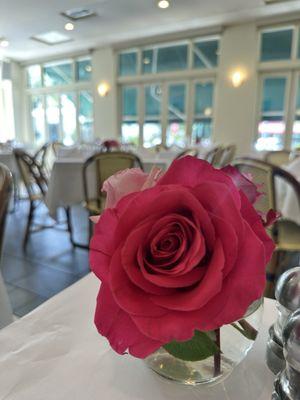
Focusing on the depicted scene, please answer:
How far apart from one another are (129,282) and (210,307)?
0.27ft

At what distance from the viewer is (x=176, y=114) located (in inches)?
297

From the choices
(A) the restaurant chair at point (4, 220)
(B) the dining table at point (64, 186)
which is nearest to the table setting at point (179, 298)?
(A) the restaurant chair at point (4, 220)

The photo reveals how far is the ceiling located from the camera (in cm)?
535

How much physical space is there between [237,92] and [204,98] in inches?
35.2

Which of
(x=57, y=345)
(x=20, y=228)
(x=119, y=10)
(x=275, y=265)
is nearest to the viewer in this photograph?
(x=57, y=345)

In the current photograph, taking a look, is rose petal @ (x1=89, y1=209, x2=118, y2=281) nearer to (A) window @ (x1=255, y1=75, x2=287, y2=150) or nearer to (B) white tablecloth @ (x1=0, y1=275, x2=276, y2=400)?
(B) white tablecloth @ (x1=0, y1=275, x2=276, y2=400)

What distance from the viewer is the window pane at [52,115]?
30.7 ft

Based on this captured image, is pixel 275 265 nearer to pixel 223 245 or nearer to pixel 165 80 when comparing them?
pixel 223 245

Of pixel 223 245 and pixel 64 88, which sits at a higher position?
pixel 64 88

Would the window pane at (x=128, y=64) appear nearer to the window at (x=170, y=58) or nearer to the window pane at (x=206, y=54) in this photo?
the window at (x=170, y=58)

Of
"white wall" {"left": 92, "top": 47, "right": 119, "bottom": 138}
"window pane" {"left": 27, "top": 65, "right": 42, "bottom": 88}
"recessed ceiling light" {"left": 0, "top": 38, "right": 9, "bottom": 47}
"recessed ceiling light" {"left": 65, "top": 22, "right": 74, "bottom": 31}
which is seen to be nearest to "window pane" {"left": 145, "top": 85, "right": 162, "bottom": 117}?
"white wall" {"left": 92, "top": 47, "right": 119, "bottom": 138}

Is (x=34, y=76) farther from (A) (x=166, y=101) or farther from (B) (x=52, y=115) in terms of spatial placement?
(A) (x=166, y=101)

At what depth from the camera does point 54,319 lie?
1.82 ft

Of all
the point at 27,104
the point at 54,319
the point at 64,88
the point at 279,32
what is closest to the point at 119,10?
the point at 279,32
